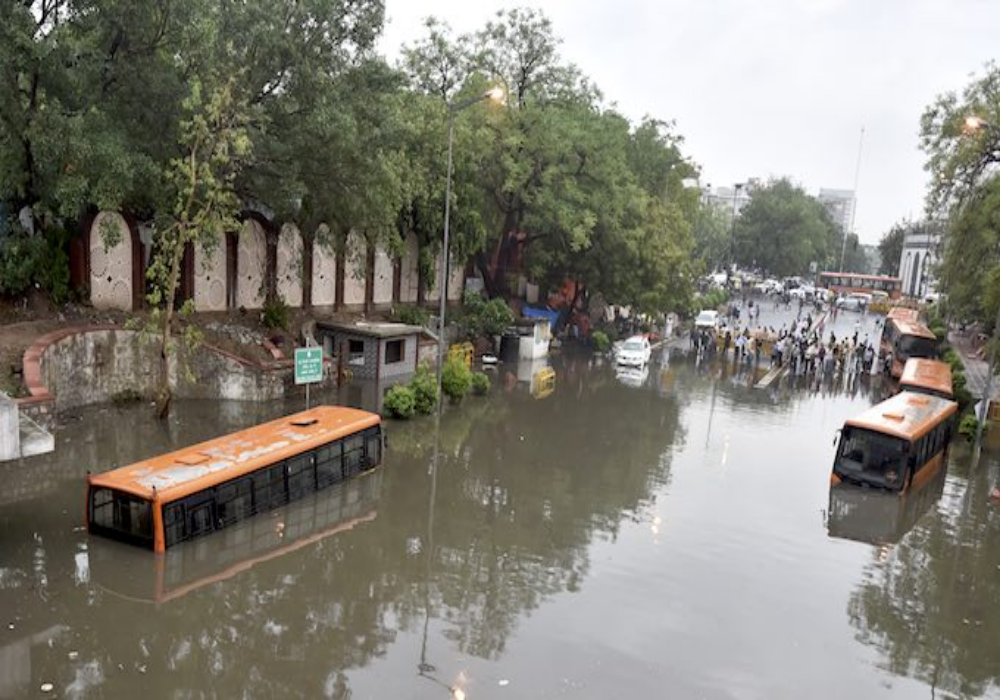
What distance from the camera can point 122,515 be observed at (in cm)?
1408

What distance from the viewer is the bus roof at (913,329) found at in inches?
1606

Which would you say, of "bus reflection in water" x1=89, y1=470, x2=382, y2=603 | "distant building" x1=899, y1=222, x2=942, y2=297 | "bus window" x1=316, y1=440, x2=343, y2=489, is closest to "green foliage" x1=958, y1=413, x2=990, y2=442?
"bus reflection in water" x1=89, y1=470, x2=382, y2=603

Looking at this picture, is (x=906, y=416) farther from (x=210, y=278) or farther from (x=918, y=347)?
(x=210, y=278)

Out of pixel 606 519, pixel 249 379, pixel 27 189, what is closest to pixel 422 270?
pixel 249 379

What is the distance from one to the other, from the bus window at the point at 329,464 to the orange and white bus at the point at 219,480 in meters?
0.02

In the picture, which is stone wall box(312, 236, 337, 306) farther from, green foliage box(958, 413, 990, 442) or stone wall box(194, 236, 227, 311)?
green foliage box(958, 413, 990, 442)

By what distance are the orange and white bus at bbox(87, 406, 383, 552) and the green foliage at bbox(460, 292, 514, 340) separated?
19088mm

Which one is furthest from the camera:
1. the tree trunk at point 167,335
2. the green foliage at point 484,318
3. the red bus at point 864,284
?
the red bus at point 864,284

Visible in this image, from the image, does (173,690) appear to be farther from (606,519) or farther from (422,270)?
(422,270)

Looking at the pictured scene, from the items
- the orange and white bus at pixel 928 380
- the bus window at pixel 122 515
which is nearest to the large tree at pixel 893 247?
the orange and white bus at pixel 928 380

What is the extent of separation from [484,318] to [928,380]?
1839 centimetres

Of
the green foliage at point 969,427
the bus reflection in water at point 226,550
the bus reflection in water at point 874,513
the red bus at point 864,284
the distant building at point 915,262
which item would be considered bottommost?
the bus reflection in water at point 874,513

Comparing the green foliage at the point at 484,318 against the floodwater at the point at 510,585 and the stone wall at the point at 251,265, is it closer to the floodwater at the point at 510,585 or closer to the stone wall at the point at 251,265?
the stone wall at the point at 251,265

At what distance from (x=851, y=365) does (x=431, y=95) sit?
87.7 feet
